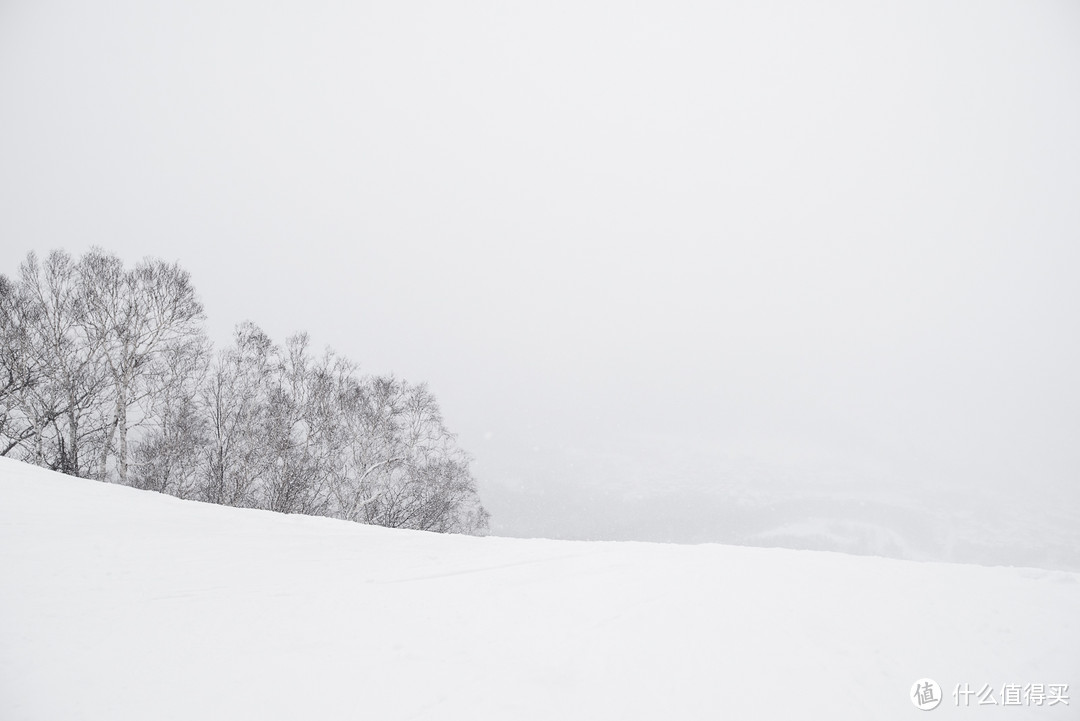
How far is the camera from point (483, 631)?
731cm

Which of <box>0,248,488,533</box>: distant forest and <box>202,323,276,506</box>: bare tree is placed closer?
<box>0,248,488,533</box>: distant forest

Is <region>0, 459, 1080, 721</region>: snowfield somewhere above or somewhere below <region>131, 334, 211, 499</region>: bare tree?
below

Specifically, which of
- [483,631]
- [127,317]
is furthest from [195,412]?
[483,631]

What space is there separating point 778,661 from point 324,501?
20.6 metres

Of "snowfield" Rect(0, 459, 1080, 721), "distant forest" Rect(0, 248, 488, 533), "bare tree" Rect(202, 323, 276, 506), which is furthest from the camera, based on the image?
"bare tree" Rect(202, 323, 276, 506)

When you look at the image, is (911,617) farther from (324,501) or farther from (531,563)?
(324,501)

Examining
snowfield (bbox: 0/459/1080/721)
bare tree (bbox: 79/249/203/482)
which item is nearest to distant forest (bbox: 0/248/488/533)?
bare tree (bbox: 79/249/203/482)

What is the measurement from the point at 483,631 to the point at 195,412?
63.1ft

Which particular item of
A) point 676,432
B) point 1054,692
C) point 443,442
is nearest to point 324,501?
point 443,442

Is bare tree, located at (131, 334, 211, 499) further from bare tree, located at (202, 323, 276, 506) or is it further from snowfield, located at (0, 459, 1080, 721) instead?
snowfield, located at (0, 459, 1080, 721)

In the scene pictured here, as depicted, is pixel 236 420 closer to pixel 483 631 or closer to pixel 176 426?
pixel 176 426

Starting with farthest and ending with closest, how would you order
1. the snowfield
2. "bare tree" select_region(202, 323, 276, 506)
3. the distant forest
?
"bare tree" select_region(202, 323, 276, 506), the distant forest, the snowfield

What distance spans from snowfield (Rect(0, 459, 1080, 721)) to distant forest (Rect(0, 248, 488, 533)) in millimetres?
9012

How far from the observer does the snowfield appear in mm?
5645
